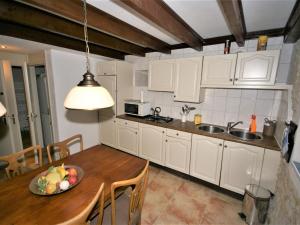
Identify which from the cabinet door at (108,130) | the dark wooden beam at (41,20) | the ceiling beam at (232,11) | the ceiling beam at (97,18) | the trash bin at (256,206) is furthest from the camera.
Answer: the cabinet door at (108,130)

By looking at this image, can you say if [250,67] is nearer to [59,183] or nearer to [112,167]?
[112,167]

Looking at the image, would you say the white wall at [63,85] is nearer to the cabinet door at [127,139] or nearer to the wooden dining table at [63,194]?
the cabinet door at [127,139]

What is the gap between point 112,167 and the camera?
1.63m

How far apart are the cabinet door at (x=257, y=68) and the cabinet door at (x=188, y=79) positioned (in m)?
0.56

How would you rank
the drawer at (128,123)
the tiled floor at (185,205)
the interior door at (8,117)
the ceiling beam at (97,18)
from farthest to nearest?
Result: the drawer at (128,123)
the interior door at (8,117)
the tiled floor at (185,205)
the ceiling beam at (97,18)

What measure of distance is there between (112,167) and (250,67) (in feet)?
7.03

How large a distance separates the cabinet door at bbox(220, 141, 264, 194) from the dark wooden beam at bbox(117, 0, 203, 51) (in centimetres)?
158

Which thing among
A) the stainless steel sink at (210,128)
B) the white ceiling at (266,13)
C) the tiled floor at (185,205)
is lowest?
the tiled floor at (185,205)

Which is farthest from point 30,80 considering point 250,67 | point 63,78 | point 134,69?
point 250,67

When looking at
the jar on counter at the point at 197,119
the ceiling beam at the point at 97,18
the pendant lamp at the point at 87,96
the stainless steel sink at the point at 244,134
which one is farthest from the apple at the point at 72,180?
the stainless steel sink at the point at 244,134

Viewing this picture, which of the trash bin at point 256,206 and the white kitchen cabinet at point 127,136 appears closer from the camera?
the trash bin at point 256,206

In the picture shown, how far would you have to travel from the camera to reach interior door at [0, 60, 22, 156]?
2727 millimetres

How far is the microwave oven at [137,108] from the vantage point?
310 cm

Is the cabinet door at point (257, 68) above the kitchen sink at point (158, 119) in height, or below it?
above
